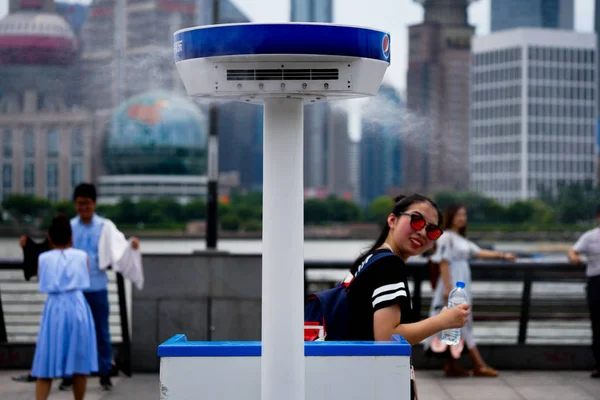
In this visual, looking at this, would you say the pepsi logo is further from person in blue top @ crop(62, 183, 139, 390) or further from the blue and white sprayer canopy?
person in blue top @ crop(62, 183, 139, 390)

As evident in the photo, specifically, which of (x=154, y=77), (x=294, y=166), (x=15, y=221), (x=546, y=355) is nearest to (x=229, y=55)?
(x=294, y=166)

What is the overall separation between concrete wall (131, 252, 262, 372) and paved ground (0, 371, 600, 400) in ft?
1.21

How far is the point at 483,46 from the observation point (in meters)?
140

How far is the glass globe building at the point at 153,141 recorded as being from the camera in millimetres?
115188

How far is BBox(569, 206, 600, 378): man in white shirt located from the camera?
8680 mm

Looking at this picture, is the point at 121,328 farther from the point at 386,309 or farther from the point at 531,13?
the point at 531,13

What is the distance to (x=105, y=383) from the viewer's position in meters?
7.99

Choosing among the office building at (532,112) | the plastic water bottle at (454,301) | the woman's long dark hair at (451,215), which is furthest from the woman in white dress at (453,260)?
the office building at (532,112)

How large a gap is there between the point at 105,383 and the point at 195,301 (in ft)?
3.89

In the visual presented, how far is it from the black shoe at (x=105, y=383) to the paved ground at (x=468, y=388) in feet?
0.16

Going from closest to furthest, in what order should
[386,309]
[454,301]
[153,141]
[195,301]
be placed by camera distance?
[386,309], [454,301], [195,301], [153,141]

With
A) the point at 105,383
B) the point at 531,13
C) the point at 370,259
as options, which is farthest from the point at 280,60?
the point at 531,13

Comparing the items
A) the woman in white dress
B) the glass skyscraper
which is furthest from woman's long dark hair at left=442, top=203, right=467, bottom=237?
the glass skyscraper

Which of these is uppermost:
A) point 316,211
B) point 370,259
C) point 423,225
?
point 423,225
